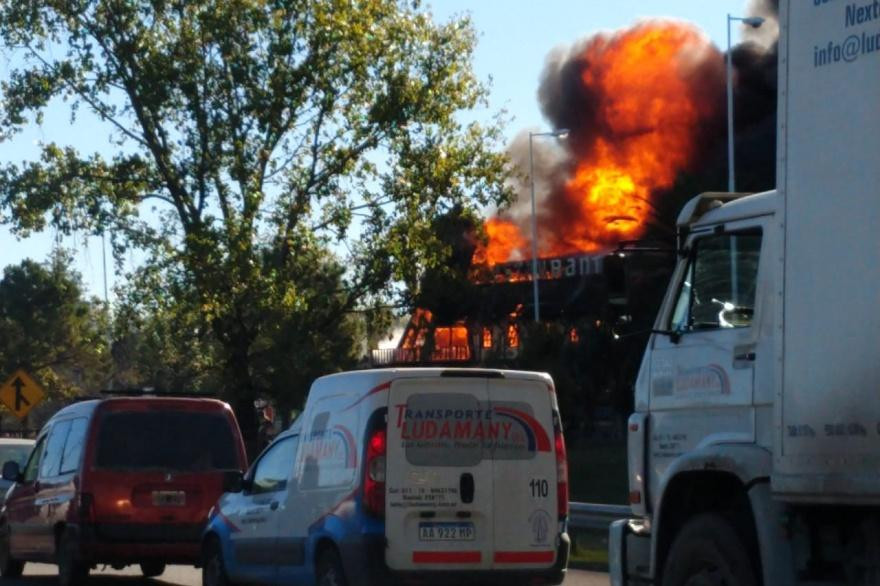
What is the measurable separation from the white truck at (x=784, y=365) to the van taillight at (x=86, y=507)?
7.03 meters

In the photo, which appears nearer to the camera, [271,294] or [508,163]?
[271,294]

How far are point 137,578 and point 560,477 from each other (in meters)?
8.01

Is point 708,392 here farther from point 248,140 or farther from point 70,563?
point 248,140

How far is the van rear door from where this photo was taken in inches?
451

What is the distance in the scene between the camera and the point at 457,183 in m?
37.2

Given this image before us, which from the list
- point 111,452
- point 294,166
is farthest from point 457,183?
point 111,452

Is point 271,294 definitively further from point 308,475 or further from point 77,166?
point 308,475

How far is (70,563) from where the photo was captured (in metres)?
15.7

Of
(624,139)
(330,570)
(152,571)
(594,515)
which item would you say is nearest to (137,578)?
(152,571)

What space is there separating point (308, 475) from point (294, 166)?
23742mm

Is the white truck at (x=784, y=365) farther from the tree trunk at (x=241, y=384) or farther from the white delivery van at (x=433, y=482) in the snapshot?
the tree trunk at (x=241, y=384)

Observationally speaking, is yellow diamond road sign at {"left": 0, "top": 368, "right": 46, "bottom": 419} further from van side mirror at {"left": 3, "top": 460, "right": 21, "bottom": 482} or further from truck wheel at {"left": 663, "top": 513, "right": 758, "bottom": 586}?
truck wheel at {"left": 663, "top": 513, "right": 758, "bottom": 586}

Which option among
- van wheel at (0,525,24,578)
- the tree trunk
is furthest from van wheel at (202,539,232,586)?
the tree trunk

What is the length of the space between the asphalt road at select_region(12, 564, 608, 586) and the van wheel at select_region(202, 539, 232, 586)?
11.0ft
